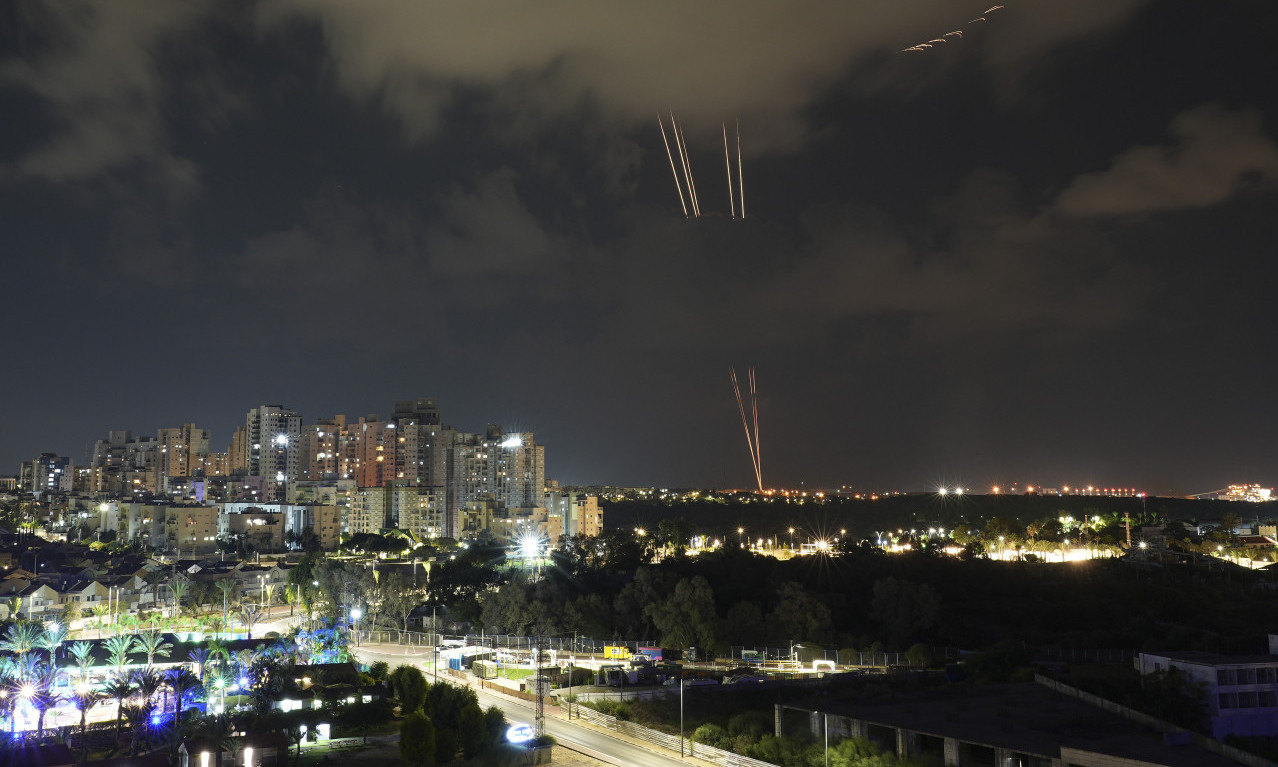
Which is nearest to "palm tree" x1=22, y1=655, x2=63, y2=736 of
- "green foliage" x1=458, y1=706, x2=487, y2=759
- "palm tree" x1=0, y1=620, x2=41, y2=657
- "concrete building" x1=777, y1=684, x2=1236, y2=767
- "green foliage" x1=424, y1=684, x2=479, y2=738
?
"palm tree" x1=0, y1=620, x2=41, y2=657

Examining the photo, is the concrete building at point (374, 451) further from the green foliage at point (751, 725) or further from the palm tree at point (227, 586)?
the green foliage at point (751, 725)

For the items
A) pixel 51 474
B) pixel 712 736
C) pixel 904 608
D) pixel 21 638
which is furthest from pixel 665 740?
pixel 51 474

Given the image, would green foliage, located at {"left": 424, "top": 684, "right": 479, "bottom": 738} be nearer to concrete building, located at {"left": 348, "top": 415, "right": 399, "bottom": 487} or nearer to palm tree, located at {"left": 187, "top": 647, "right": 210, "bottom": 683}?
palm tree, located at {"left": 187, "top": 647, "right": 210, "bottom": 683}

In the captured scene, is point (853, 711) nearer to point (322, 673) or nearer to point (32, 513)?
point (322, 673)

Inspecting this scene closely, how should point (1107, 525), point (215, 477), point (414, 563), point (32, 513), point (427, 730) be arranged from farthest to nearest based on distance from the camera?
point (215, 477)
point (32, 513)
point (1107, 525)
point (414, 563)
point (427, 730)

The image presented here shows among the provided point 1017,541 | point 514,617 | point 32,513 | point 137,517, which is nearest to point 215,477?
point 32,513

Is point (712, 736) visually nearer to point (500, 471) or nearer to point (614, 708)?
point (614, 708)
